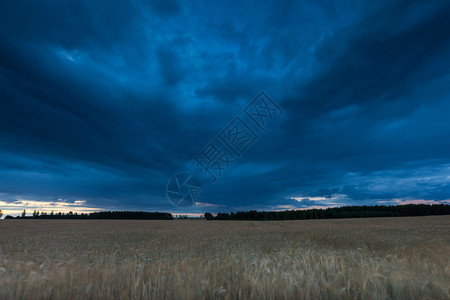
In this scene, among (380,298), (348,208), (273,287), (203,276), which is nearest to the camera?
(380,298)

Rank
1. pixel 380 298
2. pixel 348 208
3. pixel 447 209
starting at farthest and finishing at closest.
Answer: pixel 348 208
pixel 447 209
pixel 380 298

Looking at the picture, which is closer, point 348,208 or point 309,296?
point 309,296

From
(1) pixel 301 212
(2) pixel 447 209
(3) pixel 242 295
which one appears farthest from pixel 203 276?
(2) pixel 447 209

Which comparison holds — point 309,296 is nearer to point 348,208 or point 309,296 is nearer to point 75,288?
point 75,288

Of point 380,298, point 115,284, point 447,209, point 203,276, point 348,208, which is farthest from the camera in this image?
point 348,208

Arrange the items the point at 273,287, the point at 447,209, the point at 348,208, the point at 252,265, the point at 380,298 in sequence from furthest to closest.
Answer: the point at 348,208 → the point at 447,209 → the point at 252,265 → the point at 273,287 → the point at 380,298

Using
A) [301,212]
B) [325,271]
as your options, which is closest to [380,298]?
[325,271]

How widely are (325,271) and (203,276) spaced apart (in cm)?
235

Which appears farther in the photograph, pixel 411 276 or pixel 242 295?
pixel 411 276

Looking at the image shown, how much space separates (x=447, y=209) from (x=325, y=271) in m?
107

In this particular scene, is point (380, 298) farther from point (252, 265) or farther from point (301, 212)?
point (301, 212)

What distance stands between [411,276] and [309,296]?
2227 mm

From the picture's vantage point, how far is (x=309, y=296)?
3.42 metres

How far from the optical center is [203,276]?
436 cm
